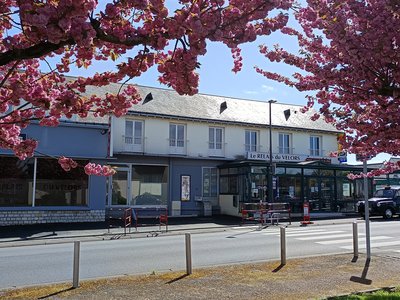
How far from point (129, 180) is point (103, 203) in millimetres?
3846

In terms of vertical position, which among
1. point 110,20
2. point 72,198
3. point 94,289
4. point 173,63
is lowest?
point 94,289

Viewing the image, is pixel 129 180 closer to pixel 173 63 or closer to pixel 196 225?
pixel 196 225

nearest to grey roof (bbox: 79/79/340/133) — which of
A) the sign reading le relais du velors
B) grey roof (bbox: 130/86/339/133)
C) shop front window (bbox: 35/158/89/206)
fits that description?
grey roof (bbox: 130/86/339/133)

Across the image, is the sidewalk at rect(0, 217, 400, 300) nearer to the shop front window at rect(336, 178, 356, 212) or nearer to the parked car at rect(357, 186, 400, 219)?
the parked car at rect(357, 186, 400, 219)

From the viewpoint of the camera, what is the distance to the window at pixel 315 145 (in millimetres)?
34594

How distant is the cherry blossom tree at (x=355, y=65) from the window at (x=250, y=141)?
79.6ft

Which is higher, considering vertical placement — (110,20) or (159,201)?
(110,20)

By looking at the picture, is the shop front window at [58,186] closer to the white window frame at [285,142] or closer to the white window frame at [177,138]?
the white window frame at [177,138]

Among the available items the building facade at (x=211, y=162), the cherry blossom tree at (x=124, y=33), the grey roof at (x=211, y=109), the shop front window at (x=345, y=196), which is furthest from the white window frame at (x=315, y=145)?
the cherry blossom tree at (x=124, y=33)

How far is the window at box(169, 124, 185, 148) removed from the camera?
29.1 m

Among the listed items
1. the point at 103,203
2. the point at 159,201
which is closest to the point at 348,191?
the point at 159,201

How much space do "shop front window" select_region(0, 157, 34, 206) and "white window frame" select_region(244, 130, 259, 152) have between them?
15.2 m

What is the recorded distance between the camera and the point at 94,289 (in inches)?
301

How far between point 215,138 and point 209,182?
3.08 meters
